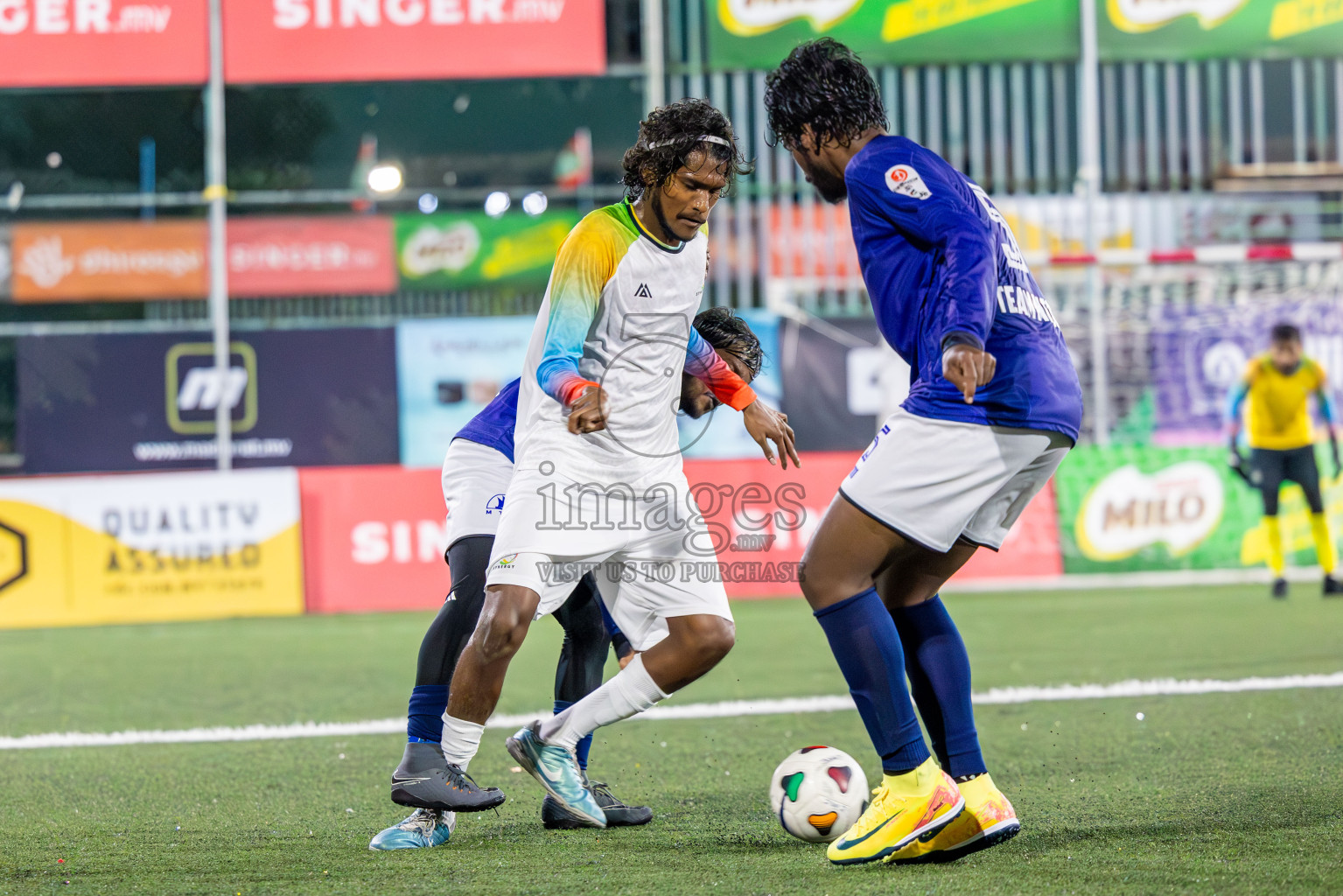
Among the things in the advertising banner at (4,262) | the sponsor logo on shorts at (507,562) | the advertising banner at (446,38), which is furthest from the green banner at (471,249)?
the sponsor logo on shorts at (507,562)

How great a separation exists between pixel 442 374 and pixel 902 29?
210 inches

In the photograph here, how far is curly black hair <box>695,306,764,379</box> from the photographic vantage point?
448 centimetres

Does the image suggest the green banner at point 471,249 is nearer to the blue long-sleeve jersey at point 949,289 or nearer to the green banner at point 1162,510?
the green banner at point 1162,510

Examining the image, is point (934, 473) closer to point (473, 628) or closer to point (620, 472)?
point (620, 472)

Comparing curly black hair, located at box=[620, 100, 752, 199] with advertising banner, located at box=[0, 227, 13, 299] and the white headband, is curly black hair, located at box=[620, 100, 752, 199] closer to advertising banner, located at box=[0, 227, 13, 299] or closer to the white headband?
the white headband

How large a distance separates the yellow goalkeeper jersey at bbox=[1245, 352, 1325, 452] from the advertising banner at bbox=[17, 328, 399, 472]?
7.59 m

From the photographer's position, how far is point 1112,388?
44.9ft

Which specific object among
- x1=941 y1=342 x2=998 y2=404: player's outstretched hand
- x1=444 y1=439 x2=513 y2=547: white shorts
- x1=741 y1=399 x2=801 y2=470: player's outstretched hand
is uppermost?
x1=941 y1=342 x2=998 y2=404: player's outstretched hand

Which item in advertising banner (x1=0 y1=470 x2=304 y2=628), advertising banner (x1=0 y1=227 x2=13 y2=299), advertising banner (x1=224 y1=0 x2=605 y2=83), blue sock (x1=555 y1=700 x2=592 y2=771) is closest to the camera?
blue sock (x1=555 y1=700 x2=592 y2=771)

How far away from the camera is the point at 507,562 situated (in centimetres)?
379

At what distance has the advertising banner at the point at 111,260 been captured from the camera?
14180 mm

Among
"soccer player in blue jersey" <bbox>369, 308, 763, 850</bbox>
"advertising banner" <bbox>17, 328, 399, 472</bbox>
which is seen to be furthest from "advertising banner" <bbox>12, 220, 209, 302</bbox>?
"soccer player in blue jersey" <bbox>369, 308, 763, 850</bbox>

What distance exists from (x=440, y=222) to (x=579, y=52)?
2.23 metres

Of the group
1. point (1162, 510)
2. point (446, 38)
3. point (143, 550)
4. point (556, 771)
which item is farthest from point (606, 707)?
point (446, 38)
